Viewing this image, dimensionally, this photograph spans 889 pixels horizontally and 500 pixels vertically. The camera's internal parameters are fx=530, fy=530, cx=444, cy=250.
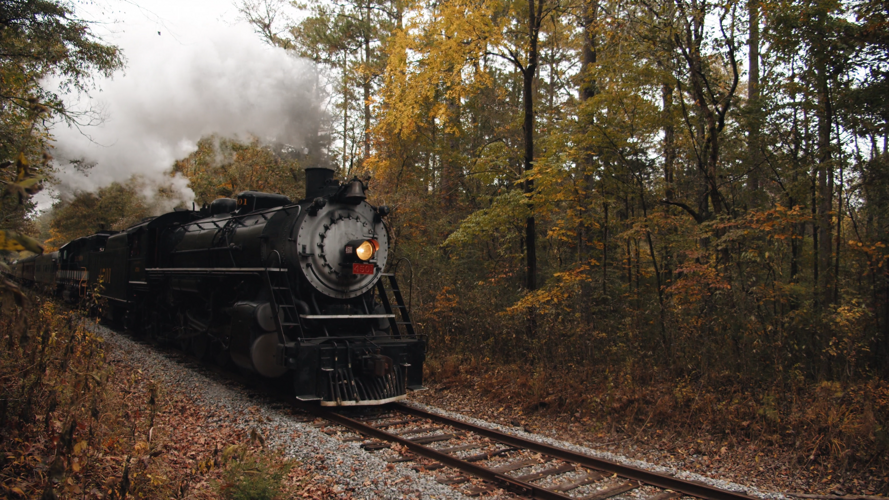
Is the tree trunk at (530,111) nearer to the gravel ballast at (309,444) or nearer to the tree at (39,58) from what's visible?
the gravel ballast at (309,444)

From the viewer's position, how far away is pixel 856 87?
8.42m

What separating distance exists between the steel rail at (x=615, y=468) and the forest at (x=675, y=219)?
161 cm

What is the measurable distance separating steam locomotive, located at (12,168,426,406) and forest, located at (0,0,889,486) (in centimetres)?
200

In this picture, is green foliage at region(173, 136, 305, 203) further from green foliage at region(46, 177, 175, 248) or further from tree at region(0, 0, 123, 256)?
green foliage at region(46, 177, 175, 248)

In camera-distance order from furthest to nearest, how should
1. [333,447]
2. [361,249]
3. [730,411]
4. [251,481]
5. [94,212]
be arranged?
[94,212] < [361,249] < [730,411] < [333,447] < [251,481]

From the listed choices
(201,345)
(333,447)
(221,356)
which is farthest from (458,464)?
(201,345)

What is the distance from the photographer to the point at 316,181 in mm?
8227

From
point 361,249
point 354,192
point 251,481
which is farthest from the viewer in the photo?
point 354,192

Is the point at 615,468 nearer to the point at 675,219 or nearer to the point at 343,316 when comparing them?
the point at 343,316

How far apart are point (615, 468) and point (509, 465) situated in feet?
3.23

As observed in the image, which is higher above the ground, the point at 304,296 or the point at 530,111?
the point at 530,111

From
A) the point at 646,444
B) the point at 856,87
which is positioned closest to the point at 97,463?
the point at 646,444

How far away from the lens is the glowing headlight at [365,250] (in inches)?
296

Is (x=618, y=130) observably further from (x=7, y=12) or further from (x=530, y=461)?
(x=7, y=12)
